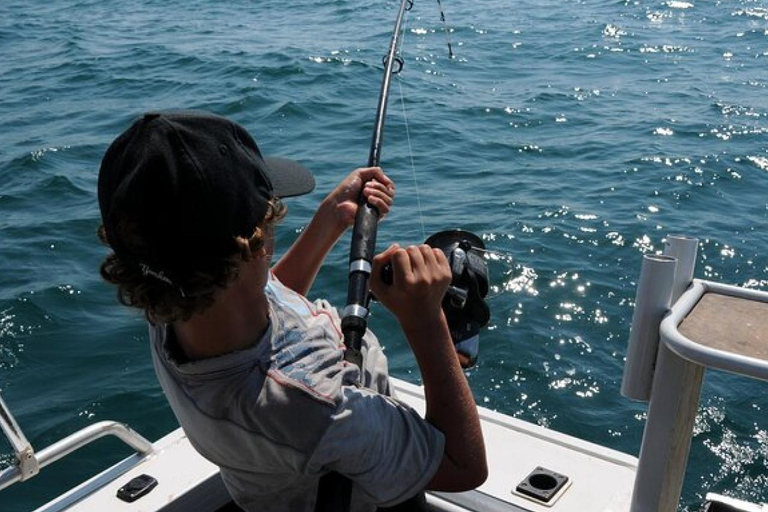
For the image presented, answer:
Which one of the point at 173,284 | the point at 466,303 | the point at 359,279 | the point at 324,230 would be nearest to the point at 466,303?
the point at 466,303

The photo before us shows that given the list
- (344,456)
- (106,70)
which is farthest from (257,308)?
(106,70)

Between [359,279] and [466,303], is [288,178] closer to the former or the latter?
[359,279]

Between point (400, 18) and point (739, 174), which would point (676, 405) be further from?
point (739, 174)

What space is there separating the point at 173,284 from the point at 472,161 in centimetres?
673

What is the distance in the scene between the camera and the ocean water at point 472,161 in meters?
4.59

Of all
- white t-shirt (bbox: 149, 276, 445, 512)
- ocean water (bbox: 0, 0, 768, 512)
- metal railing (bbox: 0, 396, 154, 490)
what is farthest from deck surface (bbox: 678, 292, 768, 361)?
ocean water (bbox: 0, 0, 768, 512)

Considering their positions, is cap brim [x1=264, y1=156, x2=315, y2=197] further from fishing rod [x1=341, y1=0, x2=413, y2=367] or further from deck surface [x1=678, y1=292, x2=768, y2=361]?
deck surface [x1=678, y1=292, x2=768, y2=361]

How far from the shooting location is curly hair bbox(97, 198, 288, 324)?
4.83 feet

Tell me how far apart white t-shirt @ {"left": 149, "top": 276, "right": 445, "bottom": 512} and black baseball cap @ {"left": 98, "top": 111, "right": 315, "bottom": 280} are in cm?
20

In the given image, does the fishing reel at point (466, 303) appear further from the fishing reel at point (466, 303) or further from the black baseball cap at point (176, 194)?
the black baseball cap at point (176, 194)

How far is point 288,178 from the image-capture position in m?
1.88

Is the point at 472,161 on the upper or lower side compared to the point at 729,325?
lower

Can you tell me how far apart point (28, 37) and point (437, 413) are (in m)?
13.2

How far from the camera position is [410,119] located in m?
9.23
